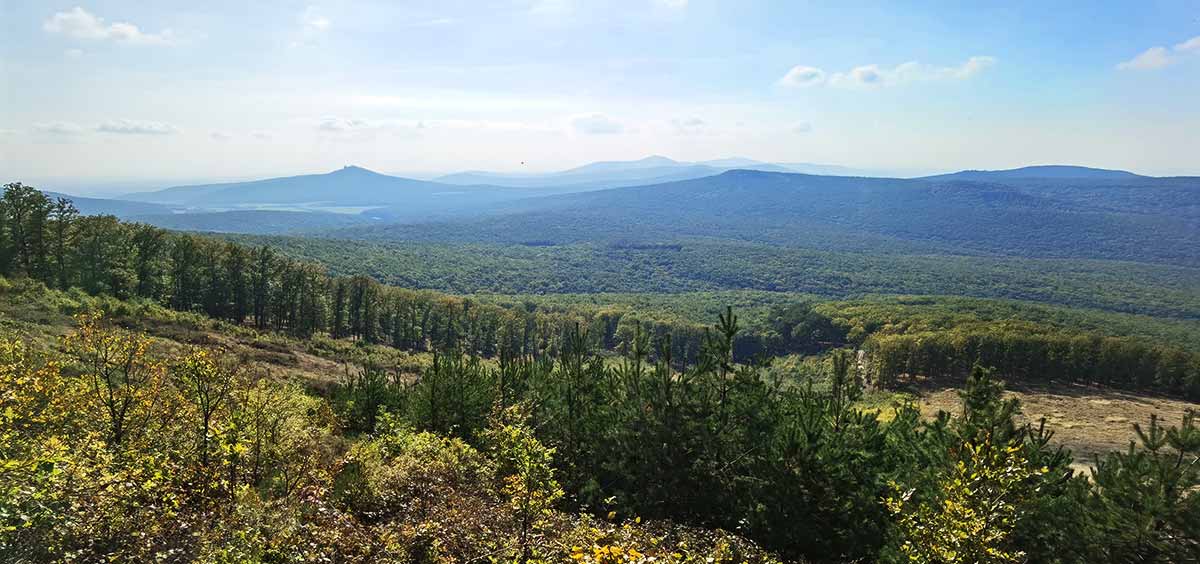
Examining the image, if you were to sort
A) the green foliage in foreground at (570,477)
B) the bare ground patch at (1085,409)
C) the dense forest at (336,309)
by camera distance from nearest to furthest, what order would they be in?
the green foliage in foreground at (570,477) < the bare ground patch at (1085,409) < the dense forest at (336,309)

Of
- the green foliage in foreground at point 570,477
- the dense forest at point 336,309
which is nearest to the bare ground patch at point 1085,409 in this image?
the dense forest at point 336,309

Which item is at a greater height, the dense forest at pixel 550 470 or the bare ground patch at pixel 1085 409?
the dense forest at pixel 550 470

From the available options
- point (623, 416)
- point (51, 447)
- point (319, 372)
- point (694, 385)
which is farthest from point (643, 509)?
point (319, 372)

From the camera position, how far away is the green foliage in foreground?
27.9 feet

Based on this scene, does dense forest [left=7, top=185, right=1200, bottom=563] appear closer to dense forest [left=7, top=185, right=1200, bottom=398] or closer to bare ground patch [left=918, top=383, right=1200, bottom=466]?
dense forest [left=7, top=185, right=1200, bottom=398]

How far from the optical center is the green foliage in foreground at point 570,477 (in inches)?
334

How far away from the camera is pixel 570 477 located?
60.6 feet

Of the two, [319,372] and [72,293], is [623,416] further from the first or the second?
[72,293]

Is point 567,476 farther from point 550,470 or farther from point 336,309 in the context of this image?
point 336,309

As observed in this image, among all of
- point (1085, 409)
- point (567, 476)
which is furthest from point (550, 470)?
point (1085, 409)

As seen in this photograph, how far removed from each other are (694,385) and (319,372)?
150 feet

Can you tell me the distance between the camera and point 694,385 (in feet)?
58.7

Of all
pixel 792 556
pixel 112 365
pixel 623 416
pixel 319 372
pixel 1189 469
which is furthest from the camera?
pixel 319 372

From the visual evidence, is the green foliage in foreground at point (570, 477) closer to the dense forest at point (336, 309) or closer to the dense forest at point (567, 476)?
Result: the dense forest at point (567, 476)
